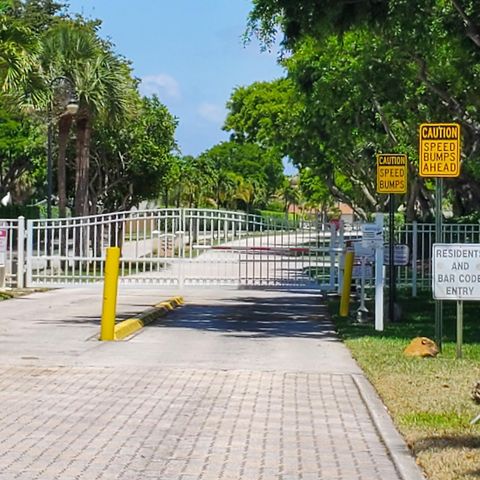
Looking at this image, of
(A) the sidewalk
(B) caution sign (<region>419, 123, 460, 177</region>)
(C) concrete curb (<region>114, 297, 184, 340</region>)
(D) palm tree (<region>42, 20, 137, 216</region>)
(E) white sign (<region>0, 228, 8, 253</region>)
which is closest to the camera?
(A) the sidewalk

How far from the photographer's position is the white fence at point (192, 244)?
24484mm

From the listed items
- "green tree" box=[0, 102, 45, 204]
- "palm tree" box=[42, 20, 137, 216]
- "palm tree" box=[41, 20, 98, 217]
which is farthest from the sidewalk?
"green tree" box=[0, 102, 45, 204]

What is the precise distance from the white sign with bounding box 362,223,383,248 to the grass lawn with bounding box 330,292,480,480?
1.41 m

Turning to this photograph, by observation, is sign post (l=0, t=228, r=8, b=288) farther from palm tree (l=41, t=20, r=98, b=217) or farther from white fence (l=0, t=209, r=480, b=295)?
palm tree (l=41, t=20, r=98, b=217)

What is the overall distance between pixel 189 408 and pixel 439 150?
5410 millimetres

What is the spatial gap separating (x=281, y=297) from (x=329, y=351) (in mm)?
10933

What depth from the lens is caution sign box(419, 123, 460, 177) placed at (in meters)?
12.9

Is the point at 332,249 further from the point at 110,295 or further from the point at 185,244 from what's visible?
the point at 110,295

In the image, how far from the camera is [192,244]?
2497 cm

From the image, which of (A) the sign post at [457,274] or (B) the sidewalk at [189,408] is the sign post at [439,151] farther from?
(B) the sidewalk at [189,408]

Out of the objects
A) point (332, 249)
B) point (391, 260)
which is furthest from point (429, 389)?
point (332, 249)

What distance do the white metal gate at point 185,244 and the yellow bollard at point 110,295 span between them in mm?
9056

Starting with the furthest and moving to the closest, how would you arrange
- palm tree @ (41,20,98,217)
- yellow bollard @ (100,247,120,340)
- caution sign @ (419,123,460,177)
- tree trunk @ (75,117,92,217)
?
tree trunk @ (75,117,92,217) < palm tree @ (41,20,98,217) < yellow bollard @ (100,247,120,340) < caution sign @ (419,123,460,177)

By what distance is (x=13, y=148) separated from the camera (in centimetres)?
4688
